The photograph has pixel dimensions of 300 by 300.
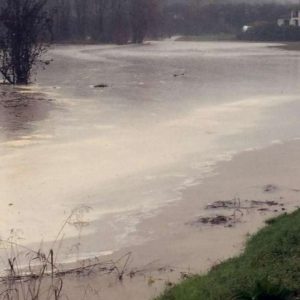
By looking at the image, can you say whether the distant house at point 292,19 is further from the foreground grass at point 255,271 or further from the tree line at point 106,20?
the foreground grass at point 255,271

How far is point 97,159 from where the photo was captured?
36.2 feet

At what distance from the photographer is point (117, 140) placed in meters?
12.7

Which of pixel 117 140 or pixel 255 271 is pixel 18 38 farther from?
pixel 255 271

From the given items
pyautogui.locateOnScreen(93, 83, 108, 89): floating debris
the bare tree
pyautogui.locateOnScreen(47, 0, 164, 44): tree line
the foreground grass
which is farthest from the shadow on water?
pyautogui.locateOnScreen(47, 0, 164, 44): tree line

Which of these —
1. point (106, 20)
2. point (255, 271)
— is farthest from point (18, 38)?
point (106, 20)

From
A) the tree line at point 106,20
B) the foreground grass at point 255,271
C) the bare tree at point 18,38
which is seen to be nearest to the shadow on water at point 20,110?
the bare tree at point 18,38

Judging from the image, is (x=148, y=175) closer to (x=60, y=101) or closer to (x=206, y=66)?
(x=60, y=101)

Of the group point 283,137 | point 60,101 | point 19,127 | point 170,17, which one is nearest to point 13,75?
point 60,101

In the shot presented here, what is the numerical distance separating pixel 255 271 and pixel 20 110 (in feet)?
41.3

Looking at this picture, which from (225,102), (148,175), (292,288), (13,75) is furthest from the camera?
(13,75)

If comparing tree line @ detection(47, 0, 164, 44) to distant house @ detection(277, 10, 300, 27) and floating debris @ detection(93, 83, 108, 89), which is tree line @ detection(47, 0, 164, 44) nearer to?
distant house @ detection(277, 10, 300, 27)

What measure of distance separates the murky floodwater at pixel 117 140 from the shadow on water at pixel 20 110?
0.08ft

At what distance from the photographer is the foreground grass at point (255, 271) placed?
4.93m

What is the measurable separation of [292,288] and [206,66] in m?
28.3
